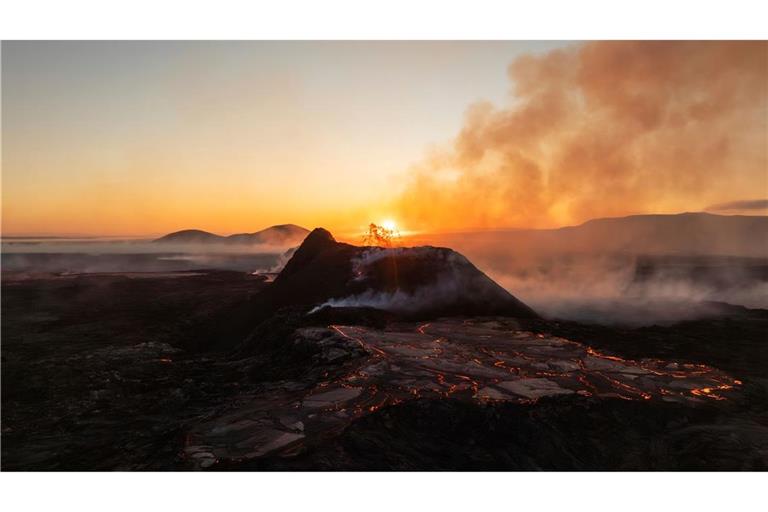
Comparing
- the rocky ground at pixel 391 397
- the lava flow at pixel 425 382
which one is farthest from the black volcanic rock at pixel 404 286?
the lava flow at pixel 425 382

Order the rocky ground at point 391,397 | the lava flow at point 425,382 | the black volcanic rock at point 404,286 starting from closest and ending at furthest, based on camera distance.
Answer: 1. the rocky ground at point 391,397
2. the lava flow at point 425,382
3. the black volcanic rock at point 404,286

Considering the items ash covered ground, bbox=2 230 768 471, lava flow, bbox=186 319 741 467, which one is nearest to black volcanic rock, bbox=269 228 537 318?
ash covered ground, bbox=2 230 768 471

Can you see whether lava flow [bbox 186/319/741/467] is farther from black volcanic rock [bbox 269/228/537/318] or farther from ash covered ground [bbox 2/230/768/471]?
black volcanic rock [bbox 269/228/537/318]

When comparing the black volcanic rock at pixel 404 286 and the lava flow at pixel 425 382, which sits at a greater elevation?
the black volcanic rock at pixel 404 286

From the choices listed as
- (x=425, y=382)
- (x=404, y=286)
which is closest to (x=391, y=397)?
(x=425, y=382)

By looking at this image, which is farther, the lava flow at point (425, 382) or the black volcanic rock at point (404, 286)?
the black volcanic rock at point (404, 286)

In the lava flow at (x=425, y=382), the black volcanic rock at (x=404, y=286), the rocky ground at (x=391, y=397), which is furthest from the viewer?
the black volcanic rock at (x=404, y=286)

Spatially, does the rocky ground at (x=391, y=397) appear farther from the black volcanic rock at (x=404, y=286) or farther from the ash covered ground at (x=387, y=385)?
the black volcanic rock at (x=404, y=286)
